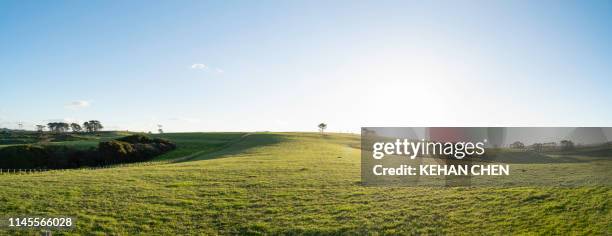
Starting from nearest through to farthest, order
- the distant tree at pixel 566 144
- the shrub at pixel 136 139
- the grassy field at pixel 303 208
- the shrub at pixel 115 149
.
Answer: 1. the grassy field at pixel 303 208
2. the distant tree at pixel 566 144
3. the shrub at pixel 115 149
4. the shrub at pixel 136 139

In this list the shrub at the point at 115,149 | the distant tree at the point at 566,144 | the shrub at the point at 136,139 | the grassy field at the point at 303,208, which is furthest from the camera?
the shrub at the point at 136,139

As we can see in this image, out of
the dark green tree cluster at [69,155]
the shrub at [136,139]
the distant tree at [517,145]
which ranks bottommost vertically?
the dark green tree cluster at [69,155]

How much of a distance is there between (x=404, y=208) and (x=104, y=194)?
22369 millimetres

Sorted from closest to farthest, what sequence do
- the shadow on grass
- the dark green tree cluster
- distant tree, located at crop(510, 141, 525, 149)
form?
distant tree, located at crop(510, 141, 525, 149) → the dark green tree cluster → the shadow on grass

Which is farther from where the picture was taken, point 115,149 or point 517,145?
point 115,149

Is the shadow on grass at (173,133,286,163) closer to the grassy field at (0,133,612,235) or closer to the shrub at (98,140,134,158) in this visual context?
the shrub at (98,140,134,158)

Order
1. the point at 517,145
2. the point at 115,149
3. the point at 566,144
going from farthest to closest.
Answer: the point at 115,149
the point at 517,145
the point at 566,144

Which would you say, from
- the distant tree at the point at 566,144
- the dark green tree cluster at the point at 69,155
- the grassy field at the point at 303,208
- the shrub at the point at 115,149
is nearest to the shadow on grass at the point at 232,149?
the dark green tree cluster at the point at 69,155

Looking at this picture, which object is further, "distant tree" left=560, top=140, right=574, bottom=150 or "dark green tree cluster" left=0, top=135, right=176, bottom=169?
"dark green tree cluster" left=0, top=135, right=176, bottom=169

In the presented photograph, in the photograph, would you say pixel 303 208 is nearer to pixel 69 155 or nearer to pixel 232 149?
pixel 232 149

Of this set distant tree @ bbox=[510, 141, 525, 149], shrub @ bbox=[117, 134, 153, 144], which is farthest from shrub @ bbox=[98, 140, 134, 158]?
distant tree @ bbox=[510, 141, 525, 149]

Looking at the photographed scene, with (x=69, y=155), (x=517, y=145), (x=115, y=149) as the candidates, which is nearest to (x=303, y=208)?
(x=517, y=145)

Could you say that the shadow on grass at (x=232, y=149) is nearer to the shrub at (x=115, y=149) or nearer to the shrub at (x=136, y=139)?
the shrub at (x=115, y=149)

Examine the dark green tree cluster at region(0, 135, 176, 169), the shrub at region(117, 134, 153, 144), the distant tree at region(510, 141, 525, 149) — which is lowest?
the dark green tree cluster at region(0, 135, 176, 169)
